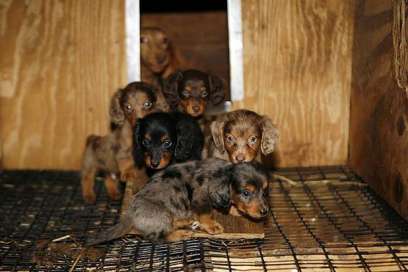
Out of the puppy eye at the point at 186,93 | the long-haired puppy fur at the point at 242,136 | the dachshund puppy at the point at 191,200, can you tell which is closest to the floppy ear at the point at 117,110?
the puppy eye at the point at 186,93

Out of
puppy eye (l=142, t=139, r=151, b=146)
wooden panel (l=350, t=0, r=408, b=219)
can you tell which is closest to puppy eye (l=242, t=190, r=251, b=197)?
puppy eye (l=142, t=139, r=151, b=146)

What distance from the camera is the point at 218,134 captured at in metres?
5.84

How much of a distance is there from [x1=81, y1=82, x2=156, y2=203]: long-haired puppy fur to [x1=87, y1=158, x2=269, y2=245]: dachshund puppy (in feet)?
3.92

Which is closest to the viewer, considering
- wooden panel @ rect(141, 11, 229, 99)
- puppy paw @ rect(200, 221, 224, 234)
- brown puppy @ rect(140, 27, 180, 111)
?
puppy paw @ rect(200, 221, 224, 234)

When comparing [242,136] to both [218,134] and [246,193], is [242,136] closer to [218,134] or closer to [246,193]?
[218,134]

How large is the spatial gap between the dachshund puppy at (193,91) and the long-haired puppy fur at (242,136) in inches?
22.7

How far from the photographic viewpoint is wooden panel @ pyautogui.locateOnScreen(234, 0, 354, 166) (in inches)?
280

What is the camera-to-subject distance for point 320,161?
24.8ft

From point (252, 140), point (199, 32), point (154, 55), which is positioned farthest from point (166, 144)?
point (199, 32)

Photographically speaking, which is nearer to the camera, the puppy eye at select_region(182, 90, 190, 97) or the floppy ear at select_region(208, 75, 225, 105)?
the puppy eye at select_region(182, 90, 190, 97)

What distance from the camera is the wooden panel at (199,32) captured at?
9.98 metres

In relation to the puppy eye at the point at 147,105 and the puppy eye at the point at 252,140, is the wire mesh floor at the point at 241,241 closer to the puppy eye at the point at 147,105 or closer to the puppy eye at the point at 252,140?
the puppy eye at the point at 252,140

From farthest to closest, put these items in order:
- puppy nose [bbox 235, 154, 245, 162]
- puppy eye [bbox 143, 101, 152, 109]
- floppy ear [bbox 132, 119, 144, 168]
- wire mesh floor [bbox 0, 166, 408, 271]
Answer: puppy eye [bbox 143, 101, 152, 109]
floppy ear [bbox 132, 119, 144, 168]
puppy nose [bbox 235, 154, 245, 162]
wire mesh floor [bbox 0, 166, 408, 271]

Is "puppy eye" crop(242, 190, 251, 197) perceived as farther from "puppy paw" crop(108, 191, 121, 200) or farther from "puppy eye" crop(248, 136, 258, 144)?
"puppy paw" crop(108, 191, 121, 200)
